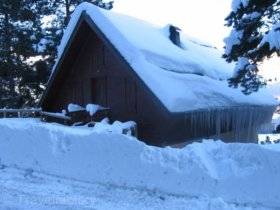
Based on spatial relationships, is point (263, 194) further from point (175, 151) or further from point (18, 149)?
point (18, 149)

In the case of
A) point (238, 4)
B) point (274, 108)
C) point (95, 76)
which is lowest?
point (274, 108)

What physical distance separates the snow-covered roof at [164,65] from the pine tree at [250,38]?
111 inches

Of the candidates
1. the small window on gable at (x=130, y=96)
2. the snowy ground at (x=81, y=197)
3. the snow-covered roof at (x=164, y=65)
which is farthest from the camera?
the small window on gable at (x=130, y=96)

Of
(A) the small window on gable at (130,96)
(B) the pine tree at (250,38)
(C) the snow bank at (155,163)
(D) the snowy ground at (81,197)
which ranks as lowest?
(D) the snowy ground at (81,197)

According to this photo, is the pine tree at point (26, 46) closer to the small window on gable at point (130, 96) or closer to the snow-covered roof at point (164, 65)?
the snow-covered roof at point (164, 65)

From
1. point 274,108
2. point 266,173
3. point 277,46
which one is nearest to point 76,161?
point 266,173

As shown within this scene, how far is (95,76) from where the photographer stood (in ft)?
60.4

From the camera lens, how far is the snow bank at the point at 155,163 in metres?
8.76

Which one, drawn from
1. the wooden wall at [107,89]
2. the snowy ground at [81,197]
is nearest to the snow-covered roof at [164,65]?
the wooden wall at [107,89]

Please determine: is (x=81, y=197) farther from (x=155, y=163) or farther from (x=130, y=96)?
(x=130, y=96)

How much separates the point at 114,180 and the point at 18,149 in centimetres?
309

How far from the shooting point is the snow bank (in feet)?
28.7

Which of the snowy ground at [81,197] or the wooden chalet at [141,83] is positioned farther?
the wooden chalet at [141,83]

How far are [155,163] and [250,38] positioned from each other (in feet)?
15.7
